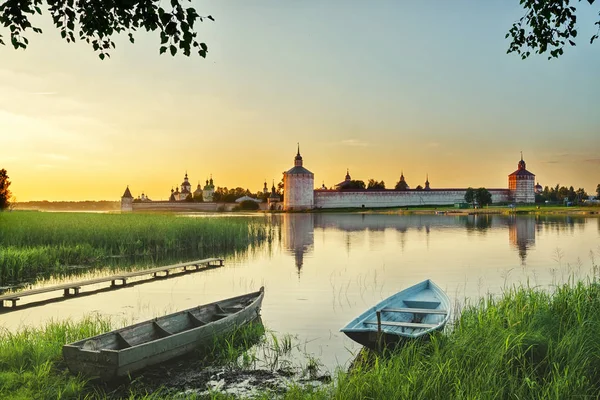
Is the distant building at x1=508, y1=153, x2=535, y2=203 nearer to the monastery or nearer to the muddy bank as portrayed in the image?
the monastery

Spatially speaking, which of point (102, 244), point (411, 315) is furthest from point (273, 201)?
point (411, 315)

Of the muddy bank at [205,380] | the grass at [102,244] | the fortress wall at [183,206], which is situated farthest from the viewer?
the fortress wall at [183,206]

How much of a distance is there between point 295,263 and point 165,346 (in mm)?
14874

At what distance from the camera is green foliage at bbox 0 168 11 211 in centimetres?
4811

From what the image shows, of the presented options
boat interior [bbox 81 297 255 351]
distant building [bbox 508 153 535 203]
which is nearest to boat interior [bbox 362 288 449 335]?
boat interior [bbox 81 297 255 351]

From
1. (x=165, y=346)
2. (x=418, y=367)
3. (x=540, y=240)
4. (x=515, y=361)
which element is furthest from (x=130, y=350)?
(x=540, y=240)

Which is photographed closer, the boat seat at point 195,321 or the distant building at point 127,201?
the boat seat at point 195,321

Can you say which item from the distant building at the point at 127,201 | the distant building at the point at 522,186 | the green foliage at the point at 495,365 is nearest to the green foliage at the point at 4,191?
the green foliage at the point at 495,365

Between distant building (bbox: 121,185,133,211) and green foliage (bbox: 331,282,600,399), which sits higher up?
distant building (bbox: 121,185,133,211)

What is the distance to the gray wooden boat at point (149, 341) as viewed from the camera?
258 inches

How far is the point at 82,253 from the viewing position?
1988 centimetres

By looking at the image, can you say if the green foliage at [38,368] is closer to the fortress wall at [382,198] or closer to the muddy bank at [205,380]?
the muddy bank at [205,380]

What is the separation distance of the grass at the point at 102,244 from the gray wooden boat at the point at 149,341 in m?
9.05

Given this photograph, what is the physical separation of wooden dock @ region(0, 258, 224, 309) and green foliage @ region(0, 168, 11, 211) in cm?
3541
